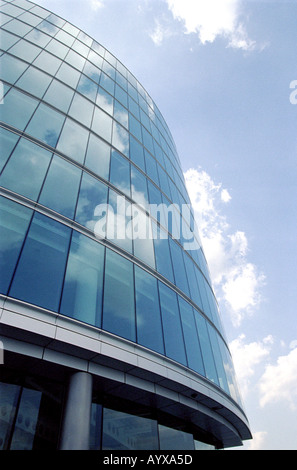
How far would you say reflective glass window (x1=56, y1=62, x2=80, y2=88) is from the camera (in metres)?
16.1

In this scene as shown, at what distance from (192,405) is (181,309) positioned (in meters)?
3.88

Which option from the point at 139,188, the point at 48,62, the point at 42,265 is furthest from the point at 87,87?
the point at 42,265

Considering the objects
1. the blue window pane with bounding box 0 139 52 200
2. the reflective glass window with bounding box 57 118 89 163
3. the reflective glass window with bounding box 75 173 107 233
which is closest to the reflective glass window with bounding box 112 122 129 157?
the reflective glass window with bounding box 57 118 89 163

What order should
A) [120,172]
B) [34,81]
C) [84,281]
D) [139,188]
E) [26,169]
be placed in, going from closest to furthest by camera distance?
[84,281], [26,169], [34,81], [120,172], [139,188]

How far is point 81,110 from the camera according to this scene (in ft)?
49.7

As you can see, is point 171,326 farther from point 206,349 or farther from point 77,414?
point 77,414

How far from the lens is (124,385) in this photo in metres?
8.76

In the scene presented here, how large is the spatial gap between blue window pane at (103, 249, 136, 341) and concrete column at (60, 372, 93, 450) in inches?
63.1

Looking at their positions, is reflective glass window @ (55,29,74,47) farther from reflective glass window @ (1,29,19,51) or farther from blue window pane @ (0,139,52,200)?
blue window pane @ (0,139,52,200)

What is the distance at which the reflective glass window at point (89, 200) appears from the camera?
416 inches

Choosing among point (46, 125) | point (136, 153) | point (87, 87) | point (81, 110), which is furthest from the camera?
point (136, 153)

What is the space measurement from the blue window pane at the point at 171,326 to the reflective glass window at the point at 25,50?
14.3 m

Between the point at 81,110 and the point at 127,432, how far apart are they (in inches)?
589

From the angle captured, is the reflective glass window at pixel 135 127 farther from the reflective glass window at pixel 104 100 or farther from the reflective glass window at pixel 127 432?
the reflective glass window at pixel 127 432
